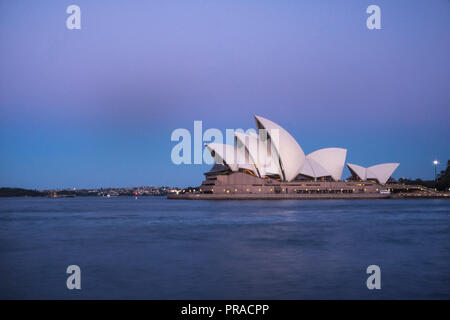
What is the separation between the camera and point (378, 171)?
9300cm

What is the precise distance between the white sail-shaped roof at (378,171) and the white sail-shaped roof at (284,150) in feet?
61.8

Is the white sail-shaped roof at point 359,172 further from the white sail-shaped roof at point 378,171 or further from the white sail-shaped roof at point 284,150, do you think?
the white sail-shaped roof at point 284,150

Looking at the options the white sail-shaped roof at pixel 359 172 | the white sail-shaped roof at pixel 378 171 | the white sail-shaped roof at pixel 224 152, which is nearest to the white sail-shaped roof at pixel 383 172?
the white sail-shaped roof at pixel 378 171

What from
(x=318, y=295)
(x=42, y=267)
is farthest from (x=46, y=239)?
(x=318, y=295)

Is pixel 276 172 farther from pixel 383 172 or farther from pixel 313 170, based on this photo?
pixel 383 172

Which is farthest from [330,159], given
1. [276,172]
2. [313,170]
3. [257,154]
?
[257,154]

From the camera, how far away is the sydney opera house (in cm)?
7212

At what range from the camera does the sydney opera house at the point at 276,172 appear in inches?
2840

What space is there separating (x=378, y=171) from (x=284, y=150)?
1214 inches

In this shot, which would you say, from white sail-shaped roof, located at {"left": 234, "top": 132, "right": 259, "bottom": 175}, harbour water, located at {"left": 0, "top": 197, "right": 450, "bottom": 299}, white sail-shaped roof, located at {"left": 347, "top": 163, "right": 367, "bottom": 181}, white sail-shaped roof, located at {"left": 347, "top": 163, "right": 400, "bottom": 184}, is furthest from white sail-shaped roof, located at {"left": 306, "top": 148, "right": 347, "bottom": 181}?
harbour water, located at {"left": 0, "top": 197, "right": 450, "bottom": 299}

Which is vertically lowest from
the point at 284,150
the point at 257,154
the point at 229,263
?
the point at 229,263

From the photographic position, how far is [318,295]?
1116cm
